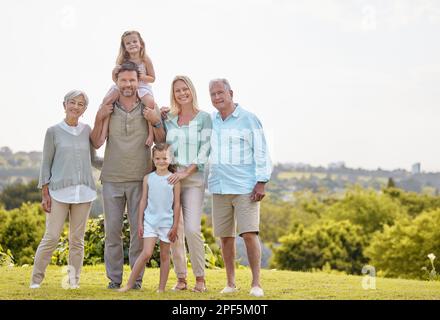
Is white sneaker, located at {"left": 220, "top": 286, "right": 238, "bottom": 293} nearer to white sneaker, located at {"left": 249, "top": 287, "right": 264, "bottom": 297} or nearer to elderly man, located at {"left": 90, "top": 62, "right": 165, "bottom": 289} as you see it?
white sneaker, located at {"left": 249, "top": 287, "right": 264, "bottom": 297}

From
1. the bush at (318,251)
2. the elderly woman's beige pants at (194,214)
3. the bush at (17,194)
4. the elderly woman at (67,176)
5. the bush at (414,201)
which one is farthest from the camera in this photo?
the bush at (414,201)

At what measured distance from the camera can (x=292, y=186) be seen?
90.1 meters

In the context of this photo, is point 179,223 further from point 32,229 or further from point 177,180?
point 32,229

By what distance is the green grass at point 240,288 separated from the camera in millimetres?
7275

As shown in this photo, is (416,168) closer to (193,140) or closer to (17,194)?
(17,194)

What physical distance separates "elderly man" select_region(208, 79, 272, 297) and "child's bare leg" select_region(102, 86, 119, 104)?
1001 mm

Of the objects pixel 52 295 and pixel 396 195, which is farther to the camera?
pixel 396 195

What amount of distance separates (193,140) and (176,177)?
445mm

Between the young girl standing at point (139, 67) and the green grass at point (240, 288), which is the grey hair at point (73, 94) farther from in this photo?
the green grass at point (240, 288)

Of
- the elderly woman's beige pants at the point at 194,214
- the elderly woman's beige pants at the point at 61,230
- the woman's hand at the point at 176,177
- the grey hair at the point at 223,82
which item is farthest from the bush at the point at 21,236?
the grey hair at the point at 223,82

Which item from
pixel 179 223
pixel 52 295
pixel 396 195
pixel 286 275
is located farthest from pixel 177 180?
pixel 396 195

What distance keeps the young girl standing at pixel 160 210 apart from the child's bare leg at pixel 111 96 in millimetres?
705
